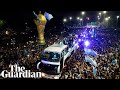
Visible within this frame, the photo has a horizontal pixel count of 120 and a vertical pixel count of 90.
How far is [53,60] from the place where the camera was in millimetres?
5016

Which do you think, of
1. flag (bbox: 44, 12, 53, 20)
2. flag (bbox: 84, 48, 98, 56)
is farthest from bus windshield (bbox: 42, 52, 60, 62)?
flag (bbox: 44, 12, 53, 20)

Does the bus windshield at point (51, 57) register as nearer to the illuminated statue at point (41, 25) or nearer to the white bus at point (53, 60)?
the white bus at point (53, 60)

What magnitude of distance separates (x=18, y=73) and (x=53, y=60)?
1.23 m

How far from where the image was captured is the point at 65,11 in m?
5.37

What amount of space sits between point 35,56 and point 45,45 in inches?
19.7

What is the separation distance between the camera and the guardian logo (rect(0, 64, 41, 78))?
5039mm

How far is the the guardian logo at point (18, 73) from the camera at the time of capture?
16.5 ft

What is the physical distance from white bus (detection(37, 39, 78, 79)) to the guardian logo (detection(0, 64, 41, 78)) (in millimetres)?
295

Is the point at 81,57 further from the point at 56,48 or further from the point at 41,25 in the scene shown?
the point at 41,25

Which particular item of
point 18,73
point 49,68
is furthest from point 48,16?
point 18,73

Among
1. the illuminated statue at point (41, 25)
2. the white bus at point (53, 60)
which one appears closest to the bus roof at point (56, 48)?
the white bus at point (53, 60)

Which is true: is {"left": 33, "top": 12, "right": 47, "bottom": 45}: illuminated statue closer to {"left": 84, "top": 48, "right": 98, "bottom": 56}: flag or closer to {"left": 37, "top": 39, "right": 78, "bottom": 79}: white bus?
{"left": 37, "top": 39, "right": 78, "bottom": 79}: white bus

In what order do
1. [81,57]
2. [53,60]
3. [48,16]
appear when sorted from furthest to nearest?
1. [48,16]
2. [81,57]
3. [53,60]


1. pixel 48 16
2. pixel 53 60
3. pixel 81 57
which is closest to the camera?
pixel 53 60
